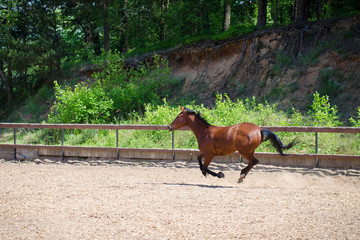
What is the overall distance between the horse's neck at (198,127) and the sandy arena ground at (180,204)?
1225 millimetres

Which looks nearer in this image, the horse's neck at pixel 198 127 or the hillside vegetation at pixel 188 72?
the horse's neck at pixel 198 127

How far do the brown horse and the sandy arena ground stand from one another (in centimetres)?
71

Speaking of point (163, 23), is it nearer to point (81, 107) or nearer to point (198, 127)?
point (81, 107)

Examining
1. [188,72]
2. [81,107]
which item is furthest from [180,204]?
[188,72]

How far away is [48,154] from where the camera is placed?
12758 millimetres

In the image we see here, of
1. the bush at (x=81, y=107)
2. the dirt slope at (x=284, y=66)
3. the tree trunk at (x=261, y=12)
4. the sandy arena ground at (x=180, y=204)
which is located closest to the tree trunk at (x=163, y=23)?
the dirt slope at (x=284, y=66)

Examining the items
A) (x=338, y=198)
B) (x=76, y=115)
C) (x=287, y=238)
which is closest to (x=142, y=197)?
(x=287, y=238)

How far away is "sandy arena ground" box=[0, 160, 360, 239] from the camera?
4.95 metres

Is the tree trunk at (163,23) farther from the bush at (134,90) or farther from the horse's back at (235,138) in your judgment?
the horse's back at (235,138)

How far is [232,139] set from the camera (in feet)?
27.2

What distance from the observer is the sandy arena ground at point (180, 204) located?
495cm

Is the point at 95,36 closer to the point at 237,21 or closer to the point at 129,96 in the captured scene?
the point at 237,21

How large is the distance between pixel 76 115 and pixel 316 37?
12902 millimetres

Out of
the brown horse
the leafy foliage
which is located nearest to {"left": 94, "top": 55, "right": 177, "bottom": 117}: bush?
the leafy foliage
